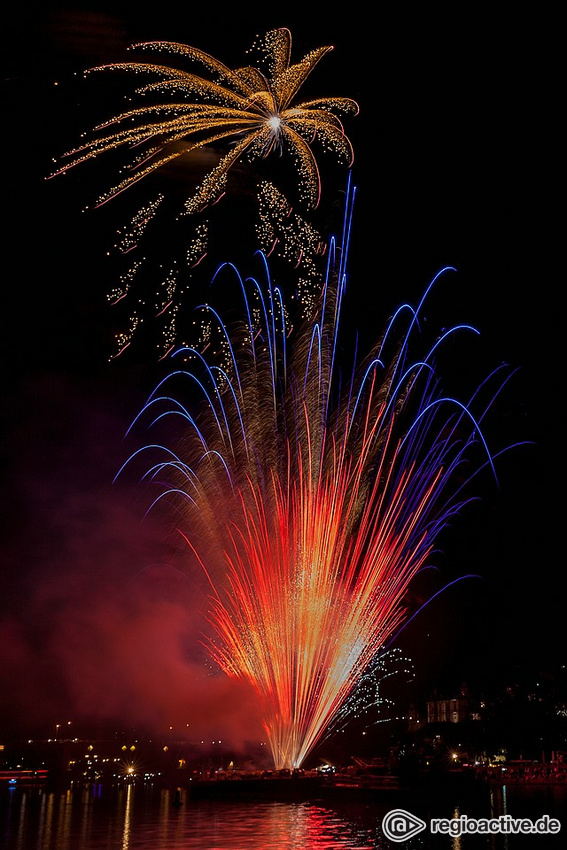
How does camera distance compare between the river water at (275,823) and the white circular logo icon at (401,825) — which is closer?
the river water at (275,823)

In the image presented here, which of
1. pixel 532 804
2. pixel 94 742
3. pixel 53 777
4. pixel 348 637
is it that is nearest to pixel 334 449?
pixel 348 637

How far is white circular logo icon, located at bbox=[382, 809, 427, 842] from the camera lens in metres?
22.3

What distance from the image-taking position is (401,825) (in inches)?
966

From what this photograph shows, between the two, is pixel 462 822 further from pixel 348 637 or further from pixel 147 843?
pixel 147 843

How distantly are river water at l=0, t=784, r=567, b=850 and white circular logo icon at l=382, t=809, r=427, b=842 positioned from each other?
0.24 meters

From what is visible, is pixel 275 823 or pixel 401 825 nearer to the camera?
pixel 401 825

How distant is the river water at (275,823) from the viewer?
68.6ft

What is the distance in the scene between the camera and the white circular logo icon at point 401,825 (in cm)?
2232

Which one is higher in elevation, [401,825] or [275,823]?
[401,825]

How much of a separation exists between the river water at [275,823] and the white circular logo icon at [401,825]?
0.78ft

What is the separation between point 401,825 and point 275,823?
425 centimetres

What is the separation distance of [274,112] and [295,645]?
17852mm

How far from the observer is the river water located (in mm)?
20922

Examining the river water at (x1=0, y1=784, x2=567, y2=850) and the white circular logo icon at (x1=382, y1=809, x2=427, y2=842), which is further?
the white circular logo icon at (x1=382, y1=809, x2=427, y2=842)
